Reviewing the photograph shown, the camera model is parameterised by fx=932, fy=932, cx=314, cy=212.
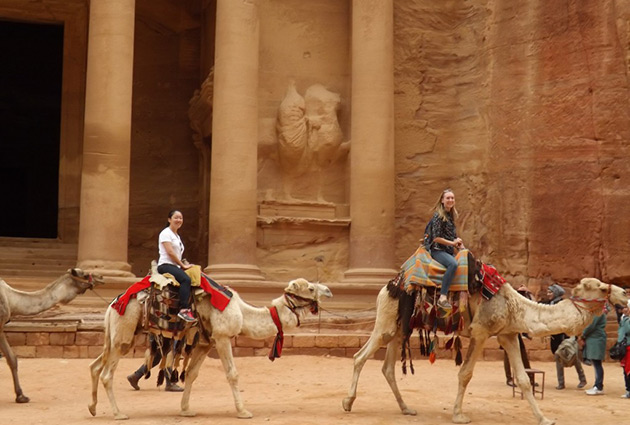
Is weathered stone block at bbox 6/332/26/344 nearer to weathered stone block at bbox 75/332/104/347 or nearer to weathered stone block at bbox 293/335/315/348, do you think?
weathered stone block at bbox 75/332/104/347

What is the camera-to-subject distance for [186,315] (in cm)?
1322

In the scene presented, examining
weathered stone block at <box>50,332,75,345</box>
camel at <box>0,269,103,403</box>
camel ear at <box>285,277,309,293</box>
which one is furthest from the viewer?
weathered stone block at <box>50,332,75,345</box>

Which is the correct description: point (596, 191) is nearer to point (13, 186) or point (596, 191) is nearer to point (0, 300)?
point (0, 300)

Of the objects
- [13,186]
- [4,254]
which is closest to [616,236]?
[4,254]

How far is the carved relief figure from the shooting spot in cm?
2497

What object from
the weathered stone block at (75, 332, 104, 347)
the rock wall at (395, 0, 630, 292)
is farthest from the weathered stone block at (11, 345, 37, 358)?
the rock wall at (395, 0, 630, 292)

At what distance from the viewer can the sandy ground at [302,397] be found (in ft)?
43.9

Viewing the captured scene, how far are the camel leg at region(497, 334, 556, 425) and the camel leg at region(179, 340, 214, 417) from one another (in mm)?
4354

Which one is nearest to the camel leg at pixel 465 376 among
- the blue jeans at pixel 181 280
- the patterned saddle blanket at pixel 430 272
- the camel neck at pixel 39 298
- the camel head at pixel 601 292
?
the patterned saddle blanket at pixel 430 272

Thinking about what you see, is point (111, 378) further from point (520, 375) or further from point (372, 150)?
point (372, 150)

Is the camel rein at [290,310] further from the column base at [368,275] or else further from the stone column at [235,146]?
the column base at [368,275]

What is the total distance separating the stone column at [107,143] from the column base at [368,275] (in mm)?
5689

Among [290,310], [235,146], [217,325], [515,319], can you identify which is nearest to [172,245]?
[217,325]

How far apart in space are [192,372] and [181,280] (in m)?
1.34
